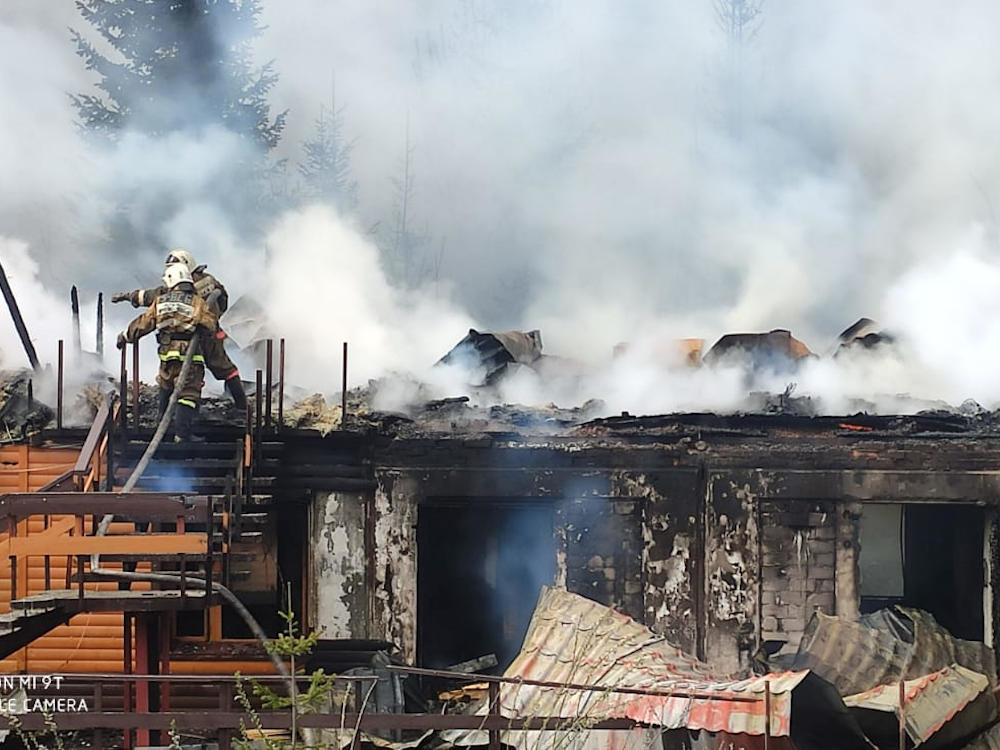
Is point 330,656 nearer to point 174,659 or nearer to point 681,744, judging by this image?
point 174,659

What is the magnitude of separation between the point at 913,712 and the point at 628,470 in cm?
477

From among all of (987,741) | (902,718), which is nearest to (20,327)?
(902,718)

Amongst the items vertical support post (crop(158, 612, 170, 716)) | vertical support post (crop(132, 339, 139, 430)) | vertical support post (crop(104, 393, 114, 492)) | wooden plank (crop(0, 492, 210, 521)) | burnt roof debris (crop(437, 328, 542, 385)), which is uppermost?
burnt roof debris (crop(437, 328, 542, 385))

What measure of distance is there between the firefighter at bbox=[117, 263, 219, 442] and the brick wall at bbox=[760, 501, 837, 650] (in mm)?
5703

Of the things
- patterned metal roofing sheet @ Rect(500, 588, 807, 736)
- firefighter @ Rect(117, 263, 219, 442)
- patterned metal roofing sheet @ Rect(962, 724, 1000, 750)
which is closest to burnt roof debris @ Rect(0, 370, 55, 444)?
firefighter @ Rect(117, 263, 219, 442)

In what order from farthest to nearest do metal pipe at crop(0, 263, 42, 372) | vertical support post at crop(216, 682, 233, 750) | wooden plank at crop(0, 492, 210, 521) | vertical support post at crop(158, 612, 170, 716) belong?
1. metal pipe at crop(0, 263, 42, 372)
2. vertical support post at crop(158, 612, 170, 716)
3. wooden plank at crop(0, 492, 210, 521)
4. vertical support post at crop(216, 682, 233, 750)

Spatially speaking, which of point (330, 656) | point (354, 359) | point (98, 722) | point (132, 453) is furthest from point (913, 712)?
point (354, 359)

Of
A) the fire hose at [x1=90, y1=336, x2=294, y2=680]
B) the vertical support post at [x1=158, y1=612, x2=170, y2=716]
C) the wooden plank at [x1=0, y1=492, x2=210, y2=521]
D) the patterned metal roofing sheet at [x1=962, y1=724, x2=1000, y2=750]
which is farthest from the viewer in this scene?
the vertical support post at [x1=158, y1=612, x2=170, y2=716]

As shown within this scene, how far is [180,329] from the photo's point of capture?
9297mm

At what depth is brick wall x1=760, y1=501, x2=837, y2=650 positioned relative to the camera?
9.98m

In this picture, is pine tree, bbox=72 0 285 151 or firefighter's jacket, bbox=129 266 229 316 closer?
firefighter's jacket, bbox=129 266 229 316

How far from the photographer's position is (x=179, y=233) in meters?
23.7

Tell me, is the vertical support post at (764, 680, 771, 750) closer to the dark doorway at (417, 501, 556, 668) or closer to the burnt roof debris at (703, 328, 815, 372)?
the dark doorway at (417, 501, 556, 668)

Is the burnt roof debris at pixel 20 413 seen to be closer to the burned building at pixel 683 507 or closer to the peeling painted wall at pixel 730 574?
the burned building at pixel 683 507
